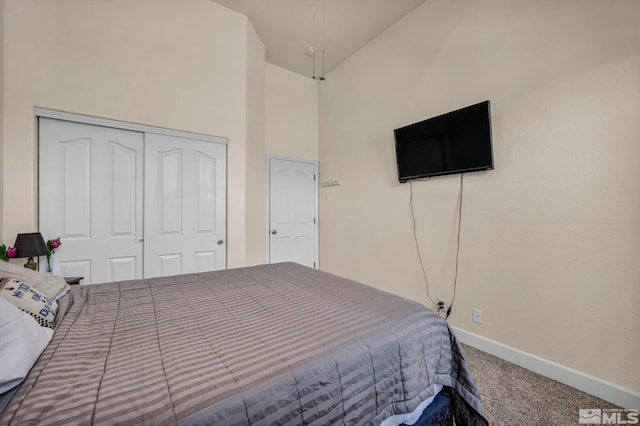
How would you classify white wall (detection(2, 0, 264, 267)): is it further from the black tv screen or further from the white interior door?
the black tv screen

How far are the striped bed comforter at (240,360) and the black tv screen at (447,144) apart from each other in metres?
1.54

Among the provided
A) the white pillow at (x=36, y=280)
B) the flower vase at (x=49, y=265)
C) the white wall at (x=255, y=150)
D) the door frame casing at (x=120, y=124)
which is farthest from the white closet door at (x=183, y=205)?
the white pillow at (x=36, y=280)

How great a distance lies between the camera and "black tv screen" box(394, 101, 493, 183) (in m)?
2.16

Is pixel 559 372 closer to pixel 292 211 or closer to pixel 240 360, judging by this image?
pixel 240 360

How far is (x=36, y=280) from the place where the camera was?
130cm

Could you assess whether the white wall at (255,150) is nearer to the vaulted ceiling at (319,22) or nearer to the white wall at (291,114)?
the vaulted ceiling at (319,22)

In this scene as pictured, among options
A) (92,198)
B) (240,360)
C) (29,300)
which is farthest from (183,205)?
(240,360)

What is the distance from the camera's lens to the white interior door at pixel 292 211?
389 cm

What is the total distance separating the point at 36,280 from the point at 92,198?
134cm

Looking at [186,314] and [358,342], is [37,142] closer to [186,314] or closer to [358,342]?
[186,314]

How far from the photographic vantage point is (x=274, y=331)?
1029 mm

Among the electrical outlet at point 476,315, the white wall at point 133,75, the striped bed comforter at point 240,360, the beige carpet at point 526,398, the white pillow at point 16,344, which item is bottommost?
the beige carpet at point 526,398

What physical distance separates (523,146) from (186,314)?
2565 millimetres

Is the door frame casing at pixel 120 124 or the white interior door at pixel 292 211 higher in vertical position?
the door frame casing at pixel 120 124
